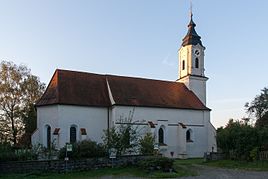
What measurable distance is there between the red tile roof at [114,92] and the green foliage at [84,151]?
1077 cm

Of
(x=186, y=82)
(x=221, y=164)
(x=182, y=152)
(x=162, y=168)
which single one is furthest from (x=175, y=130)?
(x=162, y=168)

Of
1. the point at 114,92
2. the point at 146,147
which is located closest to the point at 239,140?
the point at 146,147

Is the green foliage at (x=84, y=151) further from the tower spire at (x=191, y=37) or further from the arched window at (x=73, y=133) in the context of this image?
the tower spire at (x=191, y=37)

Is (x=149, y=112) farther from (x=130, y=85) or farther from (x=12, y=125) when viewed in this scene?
(x=12, y=125)

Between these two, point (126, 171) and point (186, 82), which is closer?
point (126, 171)

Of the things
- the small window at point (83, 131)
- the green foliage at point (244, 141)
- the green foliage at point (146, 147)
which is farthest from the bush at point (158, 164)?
the small window at point (83, 131)

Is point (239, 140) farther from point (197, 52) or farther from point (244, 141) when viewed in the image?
point (197, 52)

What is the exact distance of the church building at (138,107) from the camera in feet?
107

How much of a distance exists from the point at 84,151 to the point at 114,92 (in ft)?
47.3

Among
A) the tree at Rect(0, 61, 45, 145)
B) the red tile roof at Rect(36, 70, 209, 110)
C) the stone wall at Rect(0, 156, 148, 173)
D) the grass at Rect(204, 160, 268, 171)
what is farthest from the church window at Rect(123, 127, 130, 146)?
the tree at Rect(0, 61, 45, 145)

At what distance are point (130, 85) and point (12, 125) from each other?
50.2ft

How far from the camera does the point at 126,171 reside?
66.8 ft

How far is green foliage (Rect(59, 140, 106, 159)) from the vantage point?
2125cm

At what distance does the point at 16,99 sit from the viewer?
4016 cm
